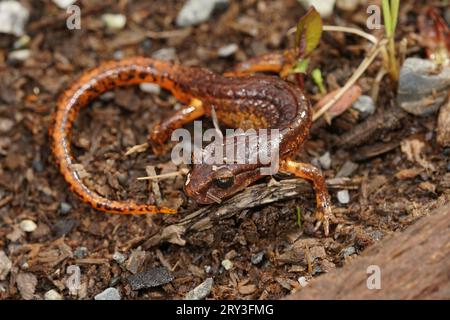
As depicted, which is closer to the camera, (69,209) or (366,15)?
(69,209)

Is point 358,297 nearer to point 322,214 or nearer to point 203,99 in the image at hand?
point 322,214

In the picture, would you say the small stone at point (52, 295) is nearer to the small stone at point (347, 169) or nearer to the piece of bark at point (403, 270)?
the piece of bark at point (403, 270)

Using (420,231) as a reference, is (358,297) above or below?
below

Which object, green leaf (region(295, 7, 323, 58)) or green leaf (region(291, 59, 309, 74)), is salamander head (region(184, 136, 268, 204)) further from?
green leaf (region(295, 7, 323, 58))

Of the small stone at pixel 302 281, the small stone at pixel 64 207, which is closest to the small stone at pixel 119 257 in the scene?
the small stone at pixel 64 207

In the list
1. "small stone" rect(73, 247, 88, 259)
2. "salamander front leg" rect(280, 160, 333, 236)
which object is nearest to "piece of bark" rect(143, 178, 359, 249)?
"salamander front leg" rect(280, 160, 333, 236)
